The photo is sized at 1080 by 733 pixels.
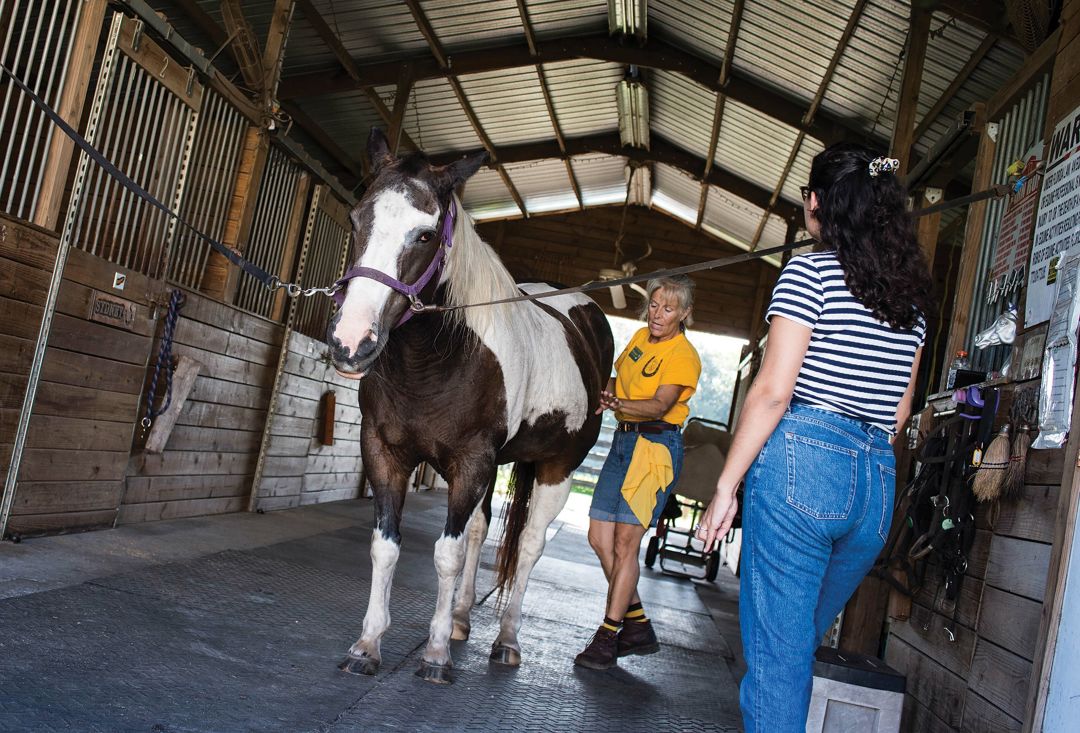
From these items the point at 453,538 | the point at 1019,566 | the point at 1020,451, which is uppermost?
the point at 1020,451

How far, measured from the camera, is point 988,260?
367cm

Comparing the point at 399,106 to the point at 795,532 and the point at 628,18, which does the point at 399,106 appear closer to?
the point at 628,18

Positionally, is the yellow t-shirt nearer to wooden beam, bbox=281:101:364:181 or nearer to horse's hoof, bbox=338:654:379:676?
horse's hoof, bbox=338:654:379:676

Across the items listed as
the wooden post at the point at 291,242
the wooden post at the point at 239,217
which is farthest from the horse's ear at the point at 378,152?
the wooden post at the point at 291,242

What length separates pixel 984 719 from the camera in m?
2.55

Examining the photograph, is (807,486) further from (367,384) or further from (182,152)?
(182,152)

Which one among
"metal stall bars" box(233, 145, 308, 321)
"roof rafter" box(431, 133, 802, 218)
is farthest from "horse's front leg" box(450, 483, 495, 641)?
"roof rafter" box(431, 133, 802, 218)

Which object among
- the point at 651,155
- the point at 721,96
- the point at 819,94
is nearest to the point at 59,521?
the point at 819,94

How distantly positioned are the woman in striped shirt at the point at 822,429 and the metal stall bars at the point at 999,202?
173 centimetres

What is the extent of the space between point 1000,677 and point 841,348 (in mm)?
1326

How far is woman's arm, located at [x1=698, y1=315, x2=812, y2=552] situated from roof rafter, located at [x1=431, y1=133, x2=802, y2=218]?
1043 centimetres

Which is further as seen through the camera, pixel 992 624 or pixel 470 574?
pixel 470 574

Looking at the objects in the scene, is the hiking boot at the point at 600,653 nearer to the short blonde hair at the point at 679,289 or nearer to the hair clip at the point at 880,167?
the short blonde hair at the point at 679,289

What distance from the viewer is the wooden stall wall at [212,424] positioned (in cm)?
543
